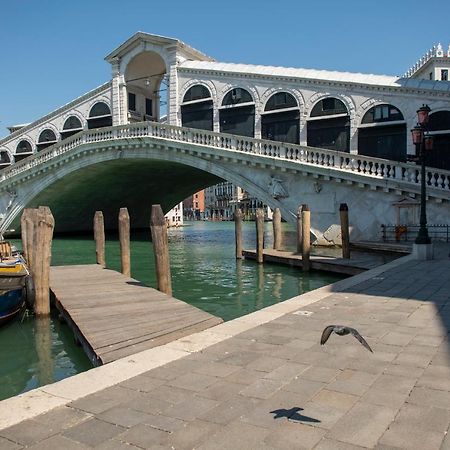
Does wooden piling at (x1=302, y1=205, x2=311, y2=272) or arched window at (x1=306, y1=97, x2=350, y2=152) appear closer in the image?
wooden piling at (x1=302, y1=205, x2=311, y2=272)

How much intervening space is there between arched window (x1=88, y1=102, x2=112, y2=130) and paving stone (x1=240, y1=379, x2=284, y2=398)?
25779 mm

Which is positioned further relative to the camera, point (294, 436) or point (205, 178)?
point (205, 178)

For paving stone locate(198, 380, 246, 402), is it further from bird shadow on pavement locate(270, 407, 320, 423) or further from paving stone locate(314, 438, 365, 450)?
paving stone locate(314, 438, 365, 450)

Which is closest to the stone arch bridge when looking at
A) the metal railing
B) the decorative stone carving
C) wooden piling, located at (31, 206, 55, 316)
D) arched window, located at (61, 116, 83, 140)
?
the decorative stone carving

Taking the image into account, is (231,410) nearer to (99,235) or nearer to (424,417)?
(424,417)

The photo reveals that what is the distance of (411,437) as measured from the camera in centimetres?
250

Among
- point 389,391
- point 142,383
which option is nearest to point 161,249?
point 142,383

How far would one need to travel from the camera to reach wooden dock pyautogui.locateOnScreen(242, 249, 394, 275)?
1157 centimetres

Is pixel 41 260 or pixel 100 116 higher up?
pixel 100 116

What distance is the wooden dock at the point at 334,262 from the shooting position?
1157 centimetres

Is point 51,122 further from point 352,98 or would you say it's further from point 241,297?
point 241,297

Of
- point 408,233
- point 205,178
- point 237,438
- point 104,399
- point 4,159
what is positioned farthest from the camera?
point 4,159

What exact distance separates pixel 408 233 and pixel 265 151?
20.7 feet

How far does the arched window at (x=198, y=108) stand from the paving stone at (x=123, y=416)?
2085 cm
